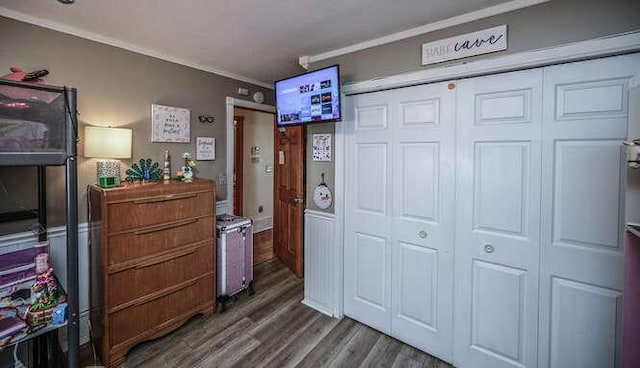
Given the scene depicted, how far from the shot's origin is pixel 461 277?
1882mm

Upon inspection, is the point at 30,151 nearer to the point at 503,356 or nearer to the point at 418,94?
the point at 418,94

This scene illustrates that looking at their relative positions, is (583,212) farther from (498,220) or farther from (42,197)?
(42,197)

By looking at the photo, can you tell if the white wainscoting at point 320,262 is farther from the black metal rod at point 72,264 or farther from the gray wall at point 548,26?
the black metal rod at point 72,264

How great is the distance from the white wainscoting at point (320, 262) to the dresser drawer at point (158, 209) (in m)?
0.96

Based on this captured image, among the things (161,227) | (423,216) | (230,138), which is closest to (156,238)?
(161,227)

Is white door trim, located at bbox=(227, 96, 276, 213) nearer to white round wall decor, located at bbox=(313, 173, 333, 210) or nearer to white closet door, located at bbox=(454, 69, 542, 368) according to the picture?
white round wall decor, located at bbox=(313, 173, 333, 210)

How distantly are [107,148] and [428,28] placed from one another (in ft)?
8.21

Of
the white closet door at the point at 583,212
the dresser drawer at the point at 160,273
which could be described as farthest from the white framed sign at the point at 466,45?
the dresser drawer at the point at 160,273

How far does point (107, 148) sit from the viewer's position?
2.07 metres

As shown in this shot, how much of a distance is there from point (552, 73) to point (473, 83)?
40 cm

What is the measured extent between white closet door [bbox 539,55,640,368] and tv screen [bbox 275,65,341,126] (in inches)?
51.5

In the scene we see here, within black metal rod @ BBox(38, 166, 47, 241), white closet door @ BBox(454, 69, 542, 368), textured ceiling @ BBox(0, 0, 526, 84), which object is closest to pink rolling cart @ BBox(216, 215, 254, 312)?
black metal rod @ BBox(38, 166, 47, 241)

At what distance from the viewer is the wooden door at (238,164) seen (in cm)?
454

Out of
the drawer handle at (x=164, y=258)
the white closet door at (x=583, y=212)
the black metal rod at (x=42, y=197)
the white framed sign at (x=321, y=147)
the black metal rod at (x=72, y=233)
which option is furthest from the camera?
the white framed sign at (x=321, y=147)
